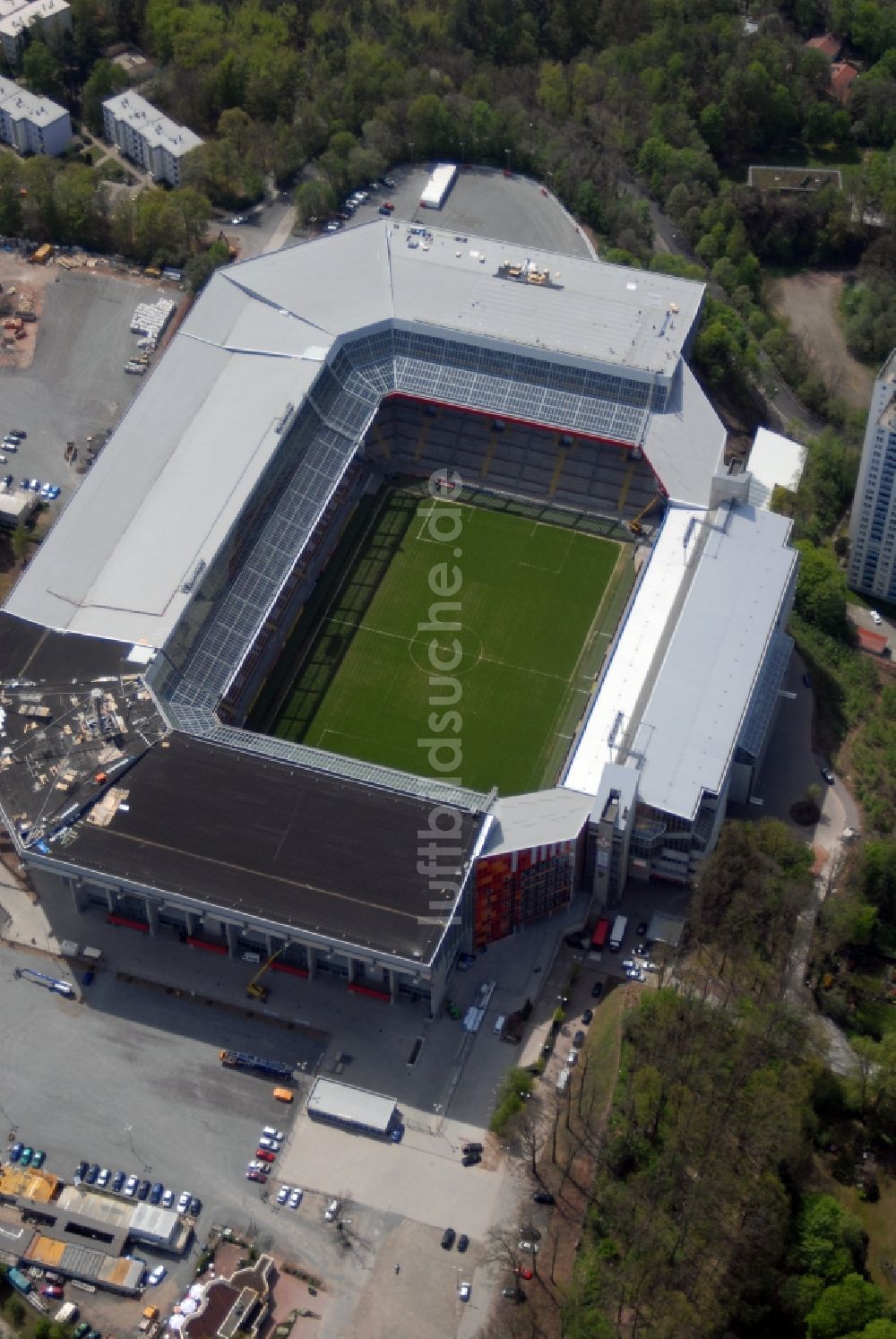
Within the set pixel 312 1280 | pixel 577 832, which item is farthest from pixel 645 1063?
pixel 312 1280

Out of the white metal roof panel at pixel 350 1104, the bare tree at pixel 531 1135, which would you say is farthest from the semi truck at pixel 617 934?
the white metal roof panel at pixel 350 1104

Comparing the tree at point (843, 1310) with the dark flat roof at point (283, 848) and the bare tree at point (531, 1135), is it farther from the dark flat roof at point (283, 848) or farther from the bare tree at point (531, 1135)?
the dark flat roof at point (283, 848)

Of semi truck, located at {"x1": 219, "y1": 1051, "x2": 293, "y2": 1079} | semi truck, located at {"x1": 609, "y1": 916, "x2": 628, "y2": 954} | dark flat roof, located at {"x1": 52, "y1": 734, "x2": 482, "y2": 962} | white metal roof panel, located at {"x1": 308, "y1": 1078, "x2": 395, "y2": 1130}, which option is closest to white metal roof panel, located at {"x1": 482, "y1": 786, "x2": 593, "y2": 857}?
dark flat roof, located at {"x1": 52, "y1": 734, "x2": 482, "y2": 962}

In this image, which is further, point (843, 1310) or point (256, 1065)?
point (256, 1065)

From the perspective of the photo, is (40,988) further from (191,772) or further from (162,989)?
(191,772)

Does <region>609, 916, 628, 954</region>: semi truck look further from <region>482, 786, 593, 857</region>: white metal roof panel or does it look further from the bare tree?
the bare tree

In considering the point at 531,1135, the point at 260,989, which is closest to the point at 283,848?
the point at 260,989

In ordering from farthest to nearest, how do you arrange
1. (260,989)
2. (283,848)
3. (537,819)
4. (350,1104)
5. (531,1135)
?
(537,819), (260,989), (283,848), (350,1104), (531,1135)

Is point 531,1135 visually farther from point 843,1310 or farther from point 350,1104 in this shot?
point 843,1310
